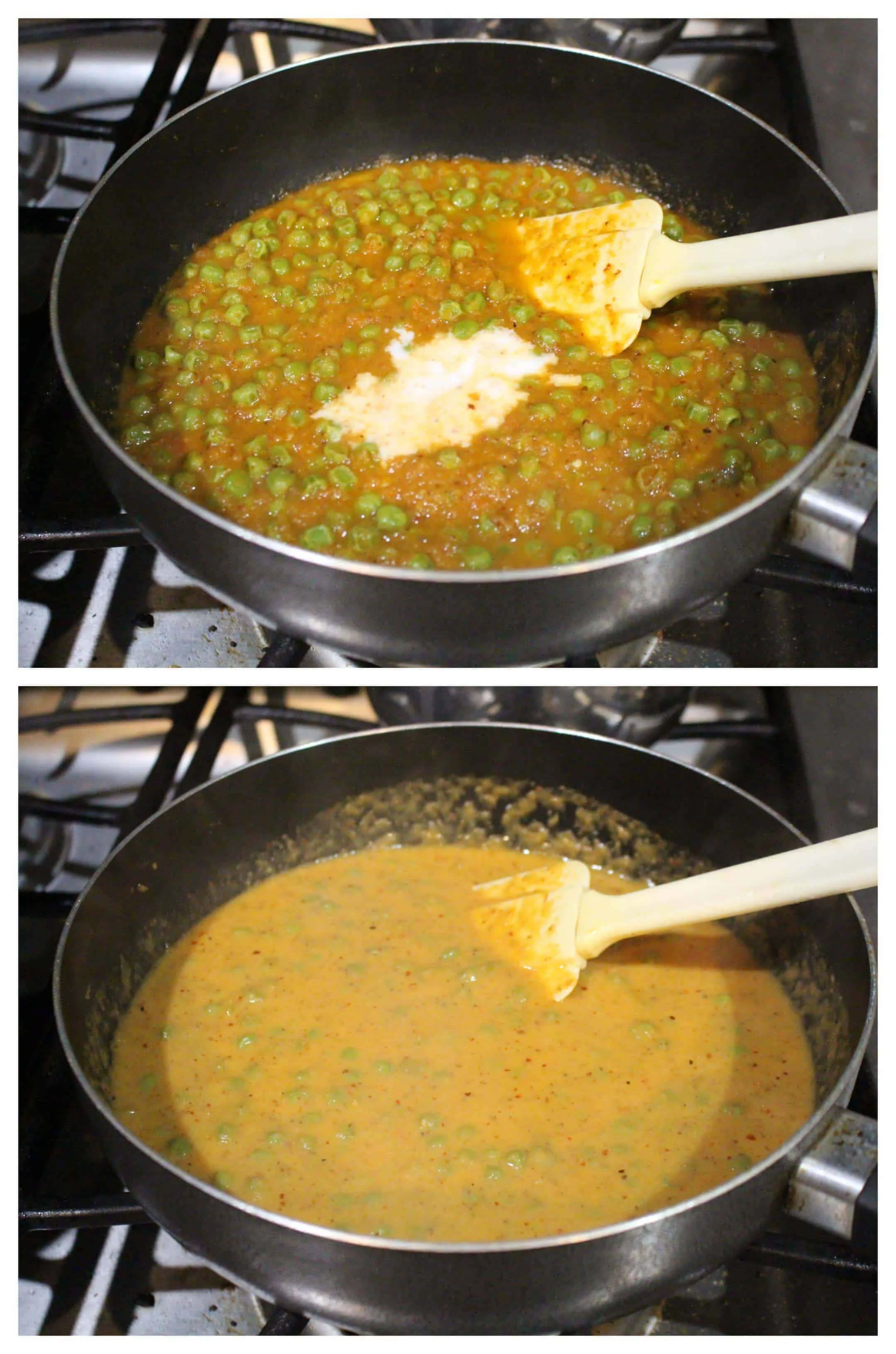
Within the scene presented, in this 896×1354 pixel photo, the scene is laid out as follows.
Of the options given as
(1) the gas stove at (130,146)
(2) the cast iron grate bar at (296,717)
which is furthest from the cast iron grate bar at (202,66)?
(2) the cast iron grate bar at (296,717)

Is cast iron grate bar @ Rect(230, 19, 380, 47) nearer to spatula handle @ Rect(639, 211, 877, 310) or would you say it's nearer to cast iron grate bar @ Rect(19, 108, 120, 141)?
cast iron grate bar @ Rect(19, 108, 120, 141)

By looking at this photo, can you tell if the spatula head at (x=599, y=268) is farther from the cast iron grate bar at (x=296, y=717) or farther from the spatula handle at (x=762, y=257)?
the cast iron grate bar at (x=296, y=717)

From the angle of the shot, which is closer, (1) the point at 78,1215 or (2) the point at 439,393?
(1) the point at 78,1215

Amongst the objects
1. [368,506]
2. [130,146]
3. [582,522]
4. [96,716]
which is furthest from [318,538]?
[130,146]

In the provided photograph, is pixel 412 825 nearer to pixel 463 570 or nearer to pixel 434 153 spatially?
pixel 463 570

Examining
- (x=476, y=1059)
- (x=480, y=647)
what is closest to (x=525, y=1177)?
(x=476, y=1059)

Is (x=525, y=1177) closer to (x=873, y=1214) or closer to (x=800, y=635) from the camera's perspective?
(x=873, y=1214)

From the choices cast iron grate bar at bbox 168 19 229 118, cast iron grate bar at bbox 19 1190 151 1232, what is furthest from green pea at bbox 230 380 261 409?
cast iron grate bar at bbox 19 1190 151 1232
